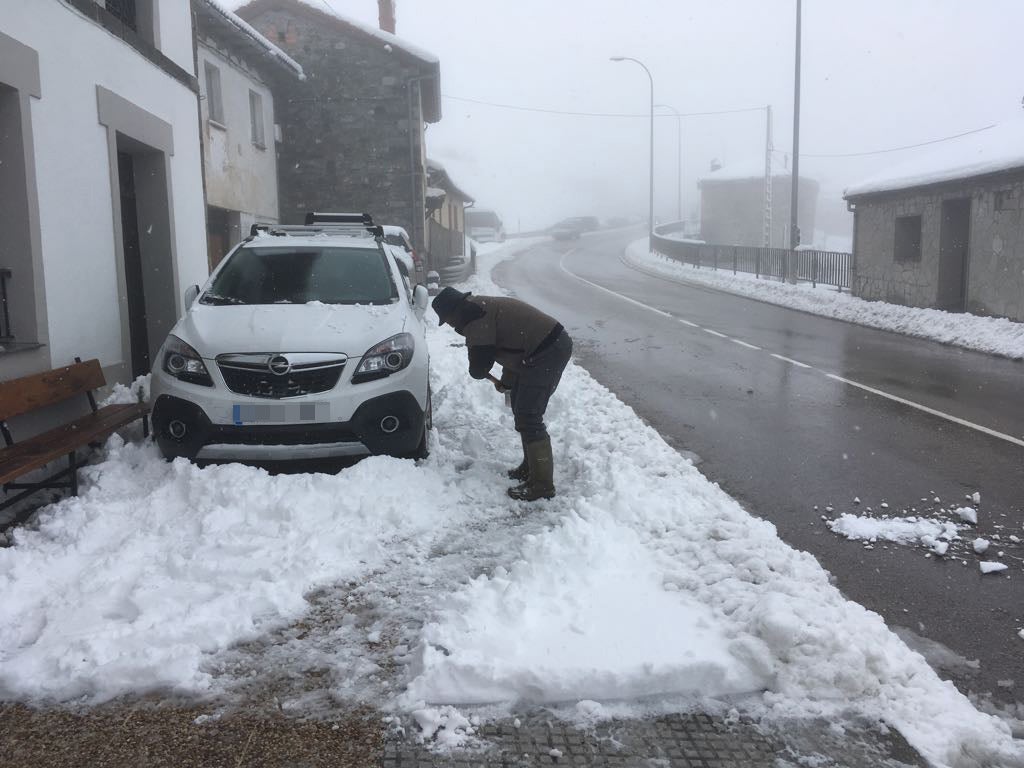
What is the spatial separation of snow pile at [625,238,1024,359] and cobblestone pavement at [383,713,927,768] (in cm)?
1205

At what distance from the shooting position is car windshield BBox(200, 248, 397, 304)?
21.6ft

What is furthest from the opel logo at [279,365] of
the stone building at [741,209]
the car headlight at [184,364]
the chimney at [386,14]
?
the stone building at [741,209]

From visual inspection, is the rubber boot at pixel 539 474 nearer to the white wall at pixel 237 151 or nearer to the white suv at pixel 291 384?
the white suv at pixel 291 384

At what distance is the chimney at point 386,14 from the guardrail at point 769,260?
15156mm

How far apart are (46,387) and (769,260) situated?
2605cm

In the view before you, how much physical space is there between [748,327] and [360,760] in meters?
15.0

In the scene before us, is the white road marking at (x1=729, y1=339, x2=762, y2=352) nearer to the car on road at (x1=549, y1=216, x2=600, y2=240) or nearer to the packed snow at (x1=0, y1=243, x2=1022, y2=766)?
the packed snow at (x1=0, y1=243, x2=1022, y2=766)

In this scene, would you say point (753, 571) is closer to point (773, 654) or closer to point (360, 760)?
point (773, 654)

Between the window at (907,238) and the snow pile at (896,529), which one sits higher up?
the window at (907,238)

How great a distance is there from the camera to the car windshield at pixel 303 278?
21.6ft

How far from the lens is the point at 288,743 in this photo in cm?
296

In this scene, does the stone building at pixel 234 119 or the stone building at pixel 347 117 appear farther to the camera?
the stone building at pixel 347 117

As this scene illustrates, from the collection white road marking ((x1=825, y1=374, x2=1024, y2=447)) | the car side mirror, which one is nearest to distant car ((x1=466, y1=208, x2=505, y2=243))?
white road marking ((x1=825, y1=374, x2=1024, y2=447))

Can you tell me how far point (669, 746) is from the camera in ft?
9.75
